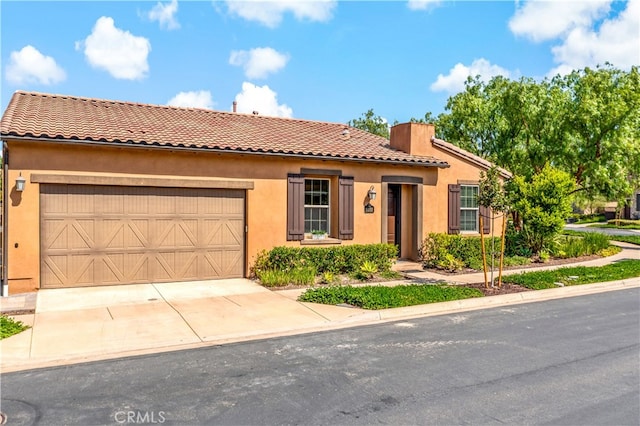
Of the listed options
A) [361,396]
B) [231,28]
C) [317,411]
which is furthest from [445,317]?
[231,28]

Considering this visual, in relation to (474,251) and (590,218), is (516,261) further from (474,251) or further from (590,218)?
(590,218)

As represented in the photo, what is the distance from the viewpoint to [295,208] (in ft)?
42.4

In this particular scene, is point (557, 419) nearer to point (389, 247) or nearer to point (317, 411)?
point (317, 411)

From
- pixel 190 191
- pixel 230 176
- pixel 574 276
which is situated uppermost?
pixel 230 176

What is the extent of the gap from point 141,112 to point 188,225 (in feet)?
16.2

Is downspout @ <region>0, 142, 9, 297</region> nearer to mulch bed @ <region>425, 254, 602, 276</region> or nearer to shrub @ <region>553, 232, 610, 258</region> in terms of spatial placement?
mulch bed @ <region>425, 254, 602, 276</region>

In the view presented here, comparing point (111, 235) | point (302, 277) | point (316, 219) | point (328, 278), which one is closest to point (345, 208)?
point (316, 219)

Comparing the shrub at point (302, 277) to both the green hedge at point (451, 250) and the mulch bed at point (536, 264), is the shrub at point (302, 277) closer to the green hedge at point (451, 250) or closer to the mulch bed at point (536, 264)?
the mulch bed at point (536, 264)

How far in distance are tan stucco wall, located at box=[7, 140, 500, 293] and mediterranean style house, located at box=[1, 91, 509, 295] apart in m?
0.03

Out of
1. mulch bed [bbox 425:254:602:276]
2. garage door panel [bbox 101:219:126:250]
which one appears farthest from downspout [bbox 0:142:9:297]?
mulch bed [bbox 425:254:602:276]

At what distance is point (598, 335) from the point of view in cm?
750

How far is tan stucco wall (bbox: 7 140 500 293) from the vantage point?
9938 millimetres

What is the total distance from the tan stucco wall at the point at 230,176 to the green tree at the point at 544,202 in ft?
5.80

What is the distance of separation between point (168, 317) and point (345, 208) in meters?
6.82
